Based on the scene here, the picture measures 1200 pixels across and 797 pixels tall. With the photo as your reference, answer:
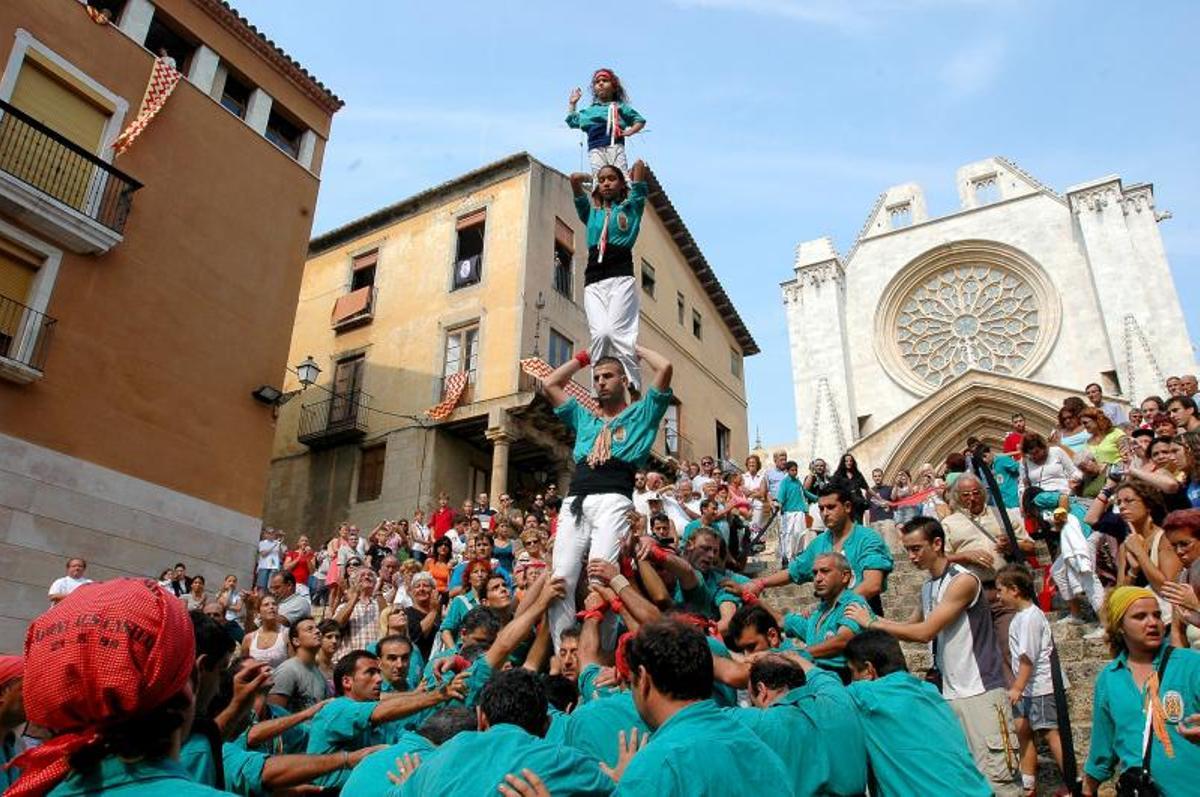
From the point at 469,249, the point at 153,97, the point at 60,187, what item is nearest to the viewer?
the point at 60,187

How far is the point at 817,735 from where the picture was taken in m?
3.32

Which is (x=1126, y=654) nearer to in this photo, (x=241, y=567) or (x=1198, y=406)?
(x=1198, y=406)

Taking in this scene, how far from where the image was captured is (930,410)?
29.0m

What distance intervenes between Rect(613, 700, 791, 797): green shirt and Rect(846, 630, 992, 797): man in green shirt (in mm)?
1479

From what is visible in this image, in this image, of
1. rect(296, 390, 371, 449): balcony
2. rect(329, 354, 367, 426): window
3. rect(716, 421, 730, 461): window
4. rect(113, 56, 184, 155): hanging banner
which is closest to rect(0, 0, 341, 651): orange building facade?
rect(113, 56, 184, 155): hanging banner

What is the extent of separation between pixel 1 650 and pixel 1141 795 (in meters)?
14.2

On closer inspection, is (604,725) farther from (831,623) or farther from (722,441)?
(722,441)

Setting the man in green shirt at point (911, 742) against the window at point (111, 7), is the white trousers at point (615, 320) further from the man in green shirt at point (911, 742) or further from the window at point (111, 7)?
the window at point (111, 7)

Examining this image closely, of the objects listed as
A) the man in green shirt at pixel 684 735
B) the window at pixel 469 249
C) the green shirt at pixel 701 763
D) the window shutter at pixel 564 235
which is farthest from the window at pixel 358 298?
the green shirt at pixel 701 763

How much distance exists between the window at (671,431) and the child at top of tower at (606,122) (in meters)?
19.9

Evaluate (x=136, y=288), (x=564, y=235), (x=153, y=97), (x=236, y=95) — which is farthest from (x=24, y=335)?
(x=564, y=235)

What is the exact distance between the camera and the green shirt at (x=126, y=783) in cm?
170

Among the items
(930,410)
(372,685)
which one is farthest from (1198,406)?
(930,410)

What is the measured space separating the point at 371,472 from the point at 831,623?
69.2ft
